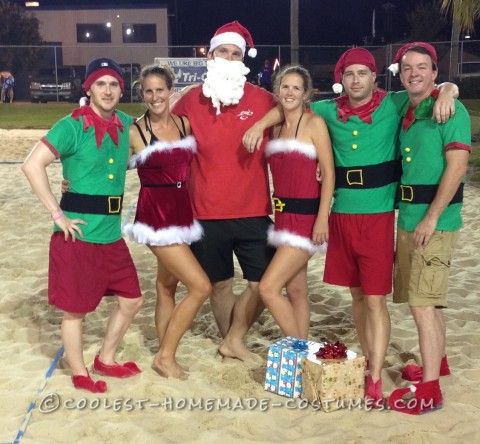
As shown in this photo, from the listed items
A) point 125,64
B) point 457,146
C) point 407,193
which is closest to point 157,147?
point 407,193

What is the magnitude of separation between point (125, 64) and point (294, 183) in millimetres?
29805

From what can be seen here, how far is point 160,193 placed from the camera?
405cm

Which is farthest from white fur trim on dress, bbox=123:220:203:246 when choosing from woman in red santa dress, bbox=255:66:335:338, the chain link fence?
the chain link fence

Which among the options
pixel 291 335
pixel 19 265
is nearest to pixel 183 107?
A: pixel 291 335

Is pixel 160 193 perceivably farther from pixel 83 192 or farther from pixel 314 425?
pixel 314 425

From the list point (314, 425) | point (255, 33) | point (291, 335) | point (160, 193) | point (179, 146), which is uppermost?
point (255, 33)

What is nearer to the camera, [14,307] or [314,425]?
[314,425]

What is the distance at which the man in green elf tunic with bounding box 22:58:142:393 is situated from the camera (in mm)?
3781

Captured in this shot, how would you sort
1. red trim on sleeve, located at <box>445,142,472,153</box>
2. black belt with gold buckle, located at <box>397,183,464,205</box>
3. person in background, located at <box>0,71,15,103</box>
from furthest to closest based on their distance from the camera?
person in background, located at <box>0,71,15,103</box>
black belt with gold buckle, located at <box>397,183,464,205</box>
red trim on sleeve, located at <box>445,142,472,153</box>

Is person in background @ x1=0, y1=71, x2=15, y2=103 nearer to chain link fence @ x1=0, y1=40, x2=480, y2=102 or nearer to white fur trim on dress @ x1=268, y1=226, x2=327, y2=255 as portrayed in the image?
chain link fence @ x1=0, y1=40, x2=480, y2=102

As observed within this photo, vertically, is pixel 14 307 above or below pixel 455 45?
below

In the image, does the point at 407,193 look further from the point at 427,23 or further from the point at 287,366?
the point at 427,23

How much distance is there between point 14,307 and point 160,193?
218cm

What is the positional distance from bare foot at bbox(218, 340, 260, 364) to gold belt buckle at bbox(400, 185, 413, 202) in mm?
1548
